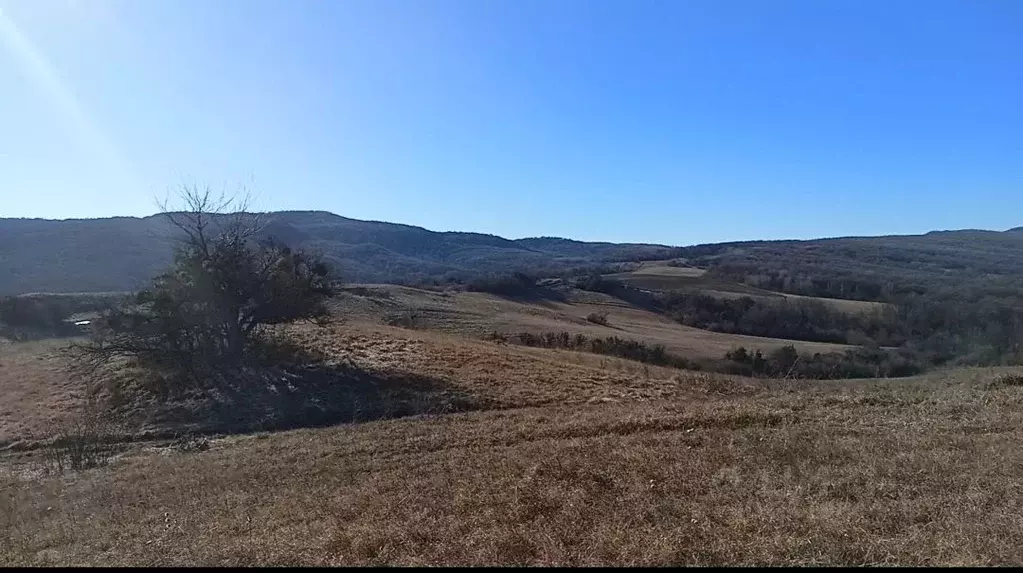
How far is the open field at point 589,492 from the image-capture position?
5574 millimetres

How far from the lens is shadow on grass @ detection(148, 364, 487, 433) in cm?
2019

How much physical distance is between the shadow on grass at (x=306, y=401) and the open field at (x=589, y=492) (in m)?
5.36

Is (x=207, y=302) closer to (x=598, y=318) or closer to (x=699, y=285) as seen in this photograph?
(x=598, y=318)

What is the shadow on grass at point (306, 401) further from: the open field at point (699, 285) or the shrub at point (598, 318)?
the open field at point (699, 285)

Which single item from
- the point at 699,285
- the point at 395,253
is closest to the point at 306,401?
the point at 699,285

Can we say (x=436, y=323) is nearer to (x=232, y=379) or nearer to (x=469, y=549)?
(x=232, y=379)

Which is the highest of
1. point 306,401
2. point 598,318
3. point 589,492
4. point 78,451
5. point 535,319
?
point 589,492

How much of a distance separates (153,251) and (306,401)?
7440 centimetres

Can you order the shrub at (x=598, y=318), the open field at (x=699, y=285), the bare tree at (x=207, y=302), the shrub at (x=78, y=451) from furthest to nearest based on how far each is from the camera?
the open field at (x=699, y=285) → the shrub at (x=598, y=318) → the bare tree at (x=207, y=302) → the shrub at (x=78, y=451)

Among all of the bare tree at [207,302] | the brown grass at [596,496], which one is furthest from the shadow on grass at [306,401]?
the brown grass at [596,496]

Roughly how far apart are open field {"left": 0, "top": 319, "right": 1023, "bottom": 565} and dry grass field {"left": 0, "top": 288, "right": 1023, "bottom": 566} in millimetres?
31

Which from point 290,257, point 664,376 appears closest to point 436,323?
point 290,257

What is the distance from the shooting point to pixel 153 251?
86250mm

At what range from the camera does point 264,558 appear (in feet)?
19.4
